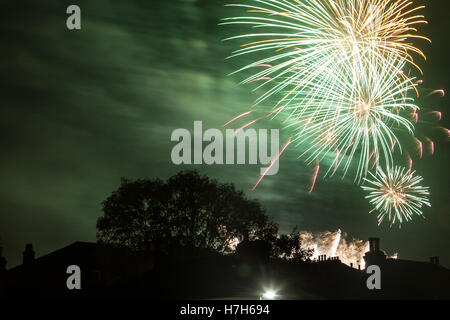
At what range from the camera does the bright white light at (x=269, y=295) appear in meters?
21.4

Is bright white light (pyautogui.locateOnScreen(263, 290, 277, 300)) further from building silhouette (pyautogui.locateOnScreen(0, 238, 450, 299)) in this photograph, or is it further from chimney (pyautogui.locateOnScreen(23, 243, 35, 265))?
chimney (pyautogui.locateOnScreen(23, 243, 35, 265))

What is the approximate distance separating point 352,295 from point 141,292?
1742 centimetres

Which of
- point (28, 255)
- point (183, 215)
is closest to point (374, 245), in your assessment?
point (183, 215)

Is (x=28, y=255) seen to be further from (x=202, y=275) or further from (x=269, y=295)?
(x=269, y=295)

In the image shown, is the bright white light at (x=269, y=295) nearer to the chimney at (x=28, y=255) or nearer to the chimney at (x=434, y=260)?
the chimney at (x=28, y=255)

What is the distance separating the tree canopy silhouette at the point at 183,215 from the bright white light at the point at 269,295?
1260 inches

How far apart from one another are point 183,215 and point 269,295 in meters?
33.9

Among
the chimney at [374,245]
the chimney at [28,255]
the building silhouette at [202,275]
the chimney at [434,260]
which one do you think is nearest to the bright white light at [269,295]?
the building silhouette at [202,275]

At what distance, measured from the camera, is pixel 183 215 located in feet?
181

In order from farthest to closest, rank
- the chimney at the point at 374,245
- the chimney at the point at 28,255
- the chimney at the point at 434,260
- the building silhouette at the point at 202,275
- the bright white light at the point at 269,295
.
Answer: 1. the chimney at the point at 434,260
2. the chimney at the point at 28,255
3. the chimney at the point at 374,245
4. the building silhouette at the point at 202,275
5. the bright white light at the point at 269,295

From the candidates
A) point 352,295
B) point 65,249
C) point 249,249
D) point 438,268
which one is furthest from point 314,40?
point 438,268

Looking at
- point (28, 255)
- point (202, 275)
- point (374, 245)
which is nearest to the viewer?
point (202, 275)

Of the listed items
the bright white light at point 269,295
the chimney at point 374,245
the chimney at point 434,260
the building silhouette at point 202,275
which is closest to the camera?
the bright white light at point 269,295
